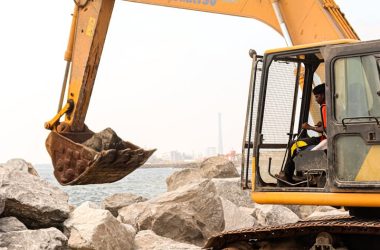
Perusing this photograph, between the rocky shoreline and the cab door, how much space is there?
164 inches

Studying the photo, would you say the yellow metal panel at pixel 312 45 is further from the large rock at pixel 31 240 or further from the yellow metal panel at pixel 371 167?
the large rock at pixel 31 240

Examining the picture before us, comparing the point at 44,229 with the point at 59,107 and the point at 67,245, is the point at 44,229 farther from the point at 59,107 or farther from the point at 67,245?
the point at 59,107

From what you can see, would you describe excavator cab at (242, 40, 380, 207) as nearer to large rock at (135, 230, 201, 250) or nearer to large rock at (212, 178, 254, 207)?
large rock at (135, 230, 201, 250)

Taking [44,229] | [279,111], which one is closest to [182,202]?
[44,229]

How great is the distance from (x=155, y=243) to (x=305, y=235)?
4292 millimetres

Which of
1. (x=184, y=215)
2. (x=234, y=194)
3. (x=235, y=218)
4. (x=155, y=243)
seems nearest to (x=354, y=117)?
(x=155, y=243)

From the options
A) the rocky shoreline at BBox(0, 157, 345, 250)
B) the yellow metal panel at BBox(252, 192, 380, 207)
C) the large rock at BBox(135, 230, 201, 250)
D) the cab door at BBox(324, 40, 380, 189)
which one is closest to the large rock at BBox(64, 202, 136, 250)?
the rocky shoreline at BBox(0, 157, 345, 250)

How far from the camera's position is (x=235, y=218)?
1129 centimetres

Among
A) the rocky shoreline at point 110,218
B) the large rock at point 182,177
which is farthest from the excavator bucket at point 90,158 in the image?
the large rock at point 182,177

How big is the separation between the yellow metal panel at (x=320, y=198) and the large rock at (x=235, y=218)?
540 cm

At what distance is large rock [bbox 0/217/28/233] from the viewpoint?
8.47 meters

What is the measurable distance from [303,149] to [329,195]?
612mm

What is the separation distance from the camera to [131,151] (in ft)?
29.4

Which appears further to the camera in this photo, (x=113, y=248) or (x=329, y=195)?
(x=113, y=248)
